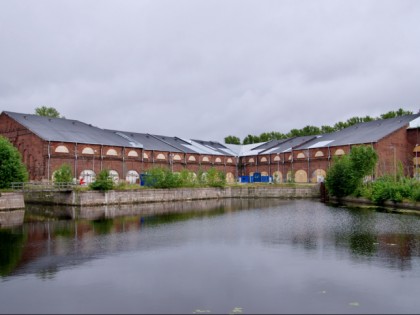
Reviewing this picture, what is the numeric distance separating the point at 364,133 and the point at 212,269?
4263 cm

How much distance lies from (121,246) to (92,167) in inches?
1196

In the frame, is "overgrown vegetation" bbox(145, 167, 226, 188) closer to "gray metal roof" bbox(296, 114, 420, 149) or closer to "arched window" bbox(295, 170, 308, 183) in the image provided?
"arched window" bbox(295, 170, 308, 183)

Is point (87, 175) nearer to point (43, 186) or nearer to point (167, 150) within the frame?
point (43, 186)

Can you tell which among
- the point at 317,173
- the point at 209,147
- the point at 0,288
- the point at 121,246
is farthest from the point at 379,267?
the point at 209,147

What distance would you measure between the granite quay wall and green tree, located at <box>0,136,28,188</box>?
6.57 feet

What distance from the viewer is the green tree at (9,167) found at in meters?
33.3

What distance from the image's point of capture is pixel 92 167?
44.6 meters

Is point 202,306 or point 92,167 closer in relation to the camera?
point 202,306

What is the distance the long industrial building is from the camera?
42062 millimetres

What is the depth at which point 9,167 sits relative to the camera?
110ft

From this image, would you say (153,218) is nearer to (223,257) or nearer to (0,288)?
(223,257)

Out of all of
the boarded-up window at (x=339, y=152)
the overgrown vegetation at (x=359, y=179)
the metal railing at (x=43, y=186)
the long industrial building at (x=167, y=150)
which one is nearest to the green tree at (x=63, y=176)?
the metal railing at (x=43, y=186)

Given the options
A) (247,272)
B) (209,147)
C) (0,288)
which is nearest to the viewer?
(0,288)

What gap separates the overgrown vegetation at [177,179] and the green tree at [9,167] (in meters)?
12.3
